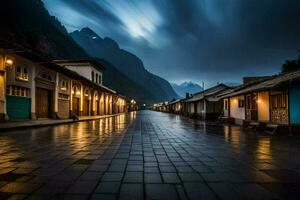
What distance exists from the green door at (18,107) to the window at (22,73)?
1589mm

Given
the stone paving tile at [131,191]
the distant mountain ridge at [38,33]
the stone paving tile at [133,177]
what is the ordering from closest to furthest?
the stone paving tile at [131,191] → the stone paving tile at [133,177] → the distant mountain ridge at [38,33]

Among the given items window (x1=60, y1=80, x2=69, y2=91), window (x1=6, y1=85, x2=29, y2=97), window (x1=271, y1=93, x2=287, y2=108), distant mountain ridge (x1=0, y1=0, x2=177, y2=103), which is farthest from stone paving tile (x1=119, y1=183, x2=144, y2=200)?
distant mountain ridge (x1=0, y1=0, x2=177, y2=103)

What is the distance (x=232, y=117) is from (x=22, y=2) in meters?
90.9

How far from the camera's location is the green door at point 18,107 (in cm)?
1825

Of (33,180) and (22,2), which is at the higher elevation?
(22,2)

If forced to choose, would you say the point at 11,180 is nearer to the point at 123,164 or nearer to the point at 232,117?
the point at 123,164

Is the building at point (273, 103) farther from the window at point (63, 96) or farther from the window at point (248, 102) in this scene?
the window at point (63, 96)

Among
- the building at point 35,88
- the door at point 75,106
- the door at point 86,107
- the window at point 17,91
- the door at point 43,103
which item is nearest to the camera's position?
the building at point 35,88

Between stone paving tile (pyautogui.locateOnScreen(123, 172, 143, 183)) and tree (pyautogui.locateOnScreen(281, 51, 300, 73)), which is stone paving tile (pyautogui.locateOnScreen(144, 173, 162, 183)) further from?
tree (pyautogui.locateOnScreen(281, 51, 300, 73))

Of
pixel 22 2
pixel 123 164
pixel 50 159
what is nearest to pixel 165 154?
pixel 123 164

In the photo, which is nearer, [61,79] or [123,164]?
[123,164]

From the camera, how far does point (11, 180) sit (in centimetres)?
436

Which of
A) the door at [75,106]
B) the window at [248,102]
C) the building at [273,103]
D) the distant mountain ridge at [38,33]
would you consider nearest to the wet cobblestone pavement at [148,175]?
the building at [273,103]

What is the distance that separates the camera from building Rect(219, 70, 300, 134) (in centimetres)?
1383
